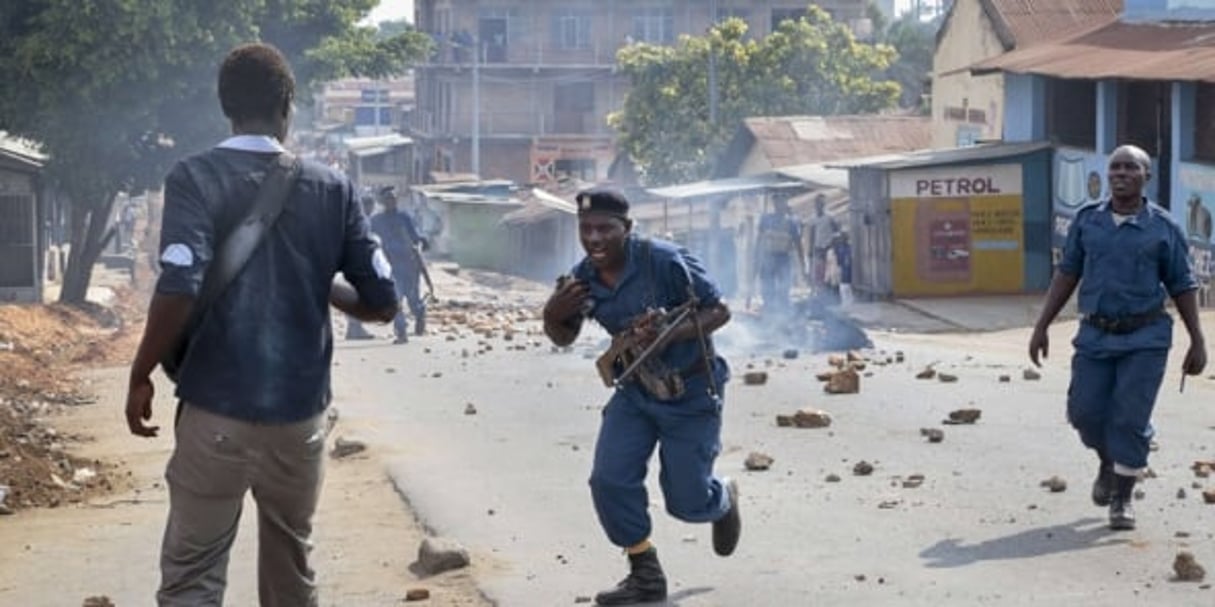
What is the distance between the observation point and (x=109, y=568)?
9961 mm

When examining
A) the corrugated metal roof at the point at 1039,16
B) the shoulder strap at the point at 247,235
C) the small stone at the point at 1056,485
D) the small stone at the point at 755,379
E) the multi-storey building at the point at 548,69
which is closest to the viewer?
the shoulder strap at the point at 247,235

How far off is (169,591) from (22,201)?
3077cm

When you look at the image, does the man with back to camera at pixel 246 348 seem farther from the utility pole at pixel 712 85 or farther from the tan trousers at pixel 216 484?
the utility pole at pixel 712 85

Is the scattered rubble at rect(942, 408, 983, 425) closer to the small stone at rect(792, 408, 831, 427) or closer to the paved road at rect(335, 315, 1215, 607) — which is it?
the paved road at rect(335, 315, 1215, 607)

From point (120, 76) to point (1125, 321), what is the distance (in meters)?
24.0

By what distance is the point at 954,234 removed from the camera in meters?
31.2

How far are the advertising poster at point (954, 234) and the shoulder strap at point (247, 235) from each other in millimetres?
25286

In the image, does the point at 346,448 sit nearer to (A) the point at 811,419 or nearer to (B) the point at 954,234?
(A) the point at 811,419

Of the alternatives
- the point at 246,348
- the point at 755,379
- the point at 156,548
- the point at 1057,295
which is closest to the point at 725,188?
the point at 755,379

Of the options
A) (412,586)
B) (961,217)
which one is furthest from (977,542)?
(961,217)

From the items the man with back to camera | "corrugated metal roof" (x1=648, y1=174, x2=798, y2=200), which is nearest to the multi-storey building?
"corrugated metal roof" (x1=648, y1=174, x2=798, y2=200)

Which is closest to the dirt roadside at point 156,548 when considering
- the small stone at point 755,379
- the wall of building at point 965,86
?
the small stone at point 755,379

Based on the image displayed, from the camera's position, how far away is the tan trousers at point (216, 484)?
21.0 ft

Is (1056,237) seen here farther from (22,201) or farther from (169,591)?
(169,591)
